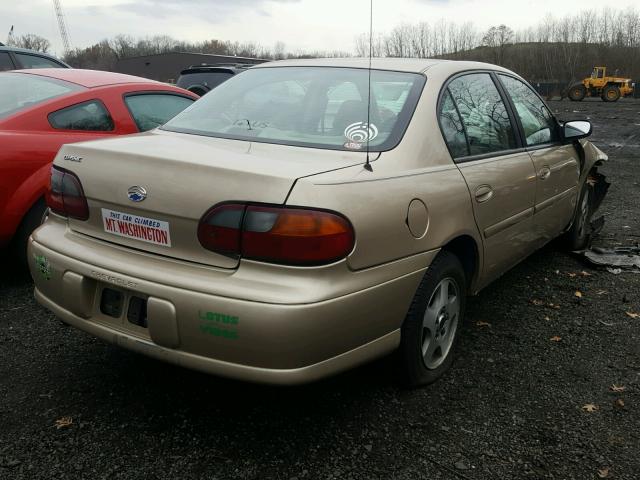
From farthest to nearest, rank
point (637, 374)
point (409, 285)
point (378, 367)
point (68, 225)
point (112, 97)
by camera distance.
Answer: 1. point (112, 97)
2. point (637, 374)
3. point (378, 367)
4. point (68, 225)
5. point (409, 285)

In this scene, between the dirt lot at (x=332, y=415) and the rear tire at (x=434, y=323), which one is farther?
the rear tire at (x=434, y=323)

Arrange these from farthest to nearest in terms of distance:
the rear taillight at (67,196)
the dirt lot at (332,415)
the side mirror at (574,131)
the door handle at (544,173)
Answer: the side mirror at (574,131) → the door handle at (544,173) → the rear taillight at (67,196) → the dirt lot at (332,415)

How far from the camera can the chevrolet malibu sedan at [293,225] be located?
2.00 metres

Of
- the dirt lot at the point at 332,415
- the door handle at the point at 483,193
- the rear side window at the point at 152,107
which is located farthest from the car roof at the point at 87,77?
the door handle at the point at 483,193

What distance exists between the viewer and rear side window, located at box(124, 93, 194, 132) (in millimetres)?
4613

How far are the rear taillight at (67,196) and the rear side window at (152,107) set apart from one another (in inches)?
83.4

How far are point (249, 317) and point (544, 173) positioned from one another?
2.50 meters

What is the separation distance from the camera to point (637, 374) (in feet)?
9.84

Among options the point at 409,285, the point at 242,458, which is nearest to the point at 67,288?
the point at 242,458

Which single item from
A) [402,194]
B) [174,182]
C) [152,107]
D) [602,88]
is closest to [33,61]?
[152,107]

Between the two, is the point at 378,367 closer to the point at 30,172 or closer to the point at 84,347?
the point at 84,347

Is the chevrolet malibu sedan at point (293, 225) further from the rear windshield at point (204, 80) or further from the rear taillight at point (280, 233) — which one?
the rear windshield at point (204, 80)

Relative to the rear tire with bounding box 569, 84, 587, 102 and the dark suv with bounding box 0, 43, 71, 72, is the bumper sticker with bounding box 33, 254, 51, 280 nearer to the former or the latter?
the dark suv with bounding box 0, 43, 71, 72

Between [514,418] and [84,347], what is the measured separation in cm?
220
